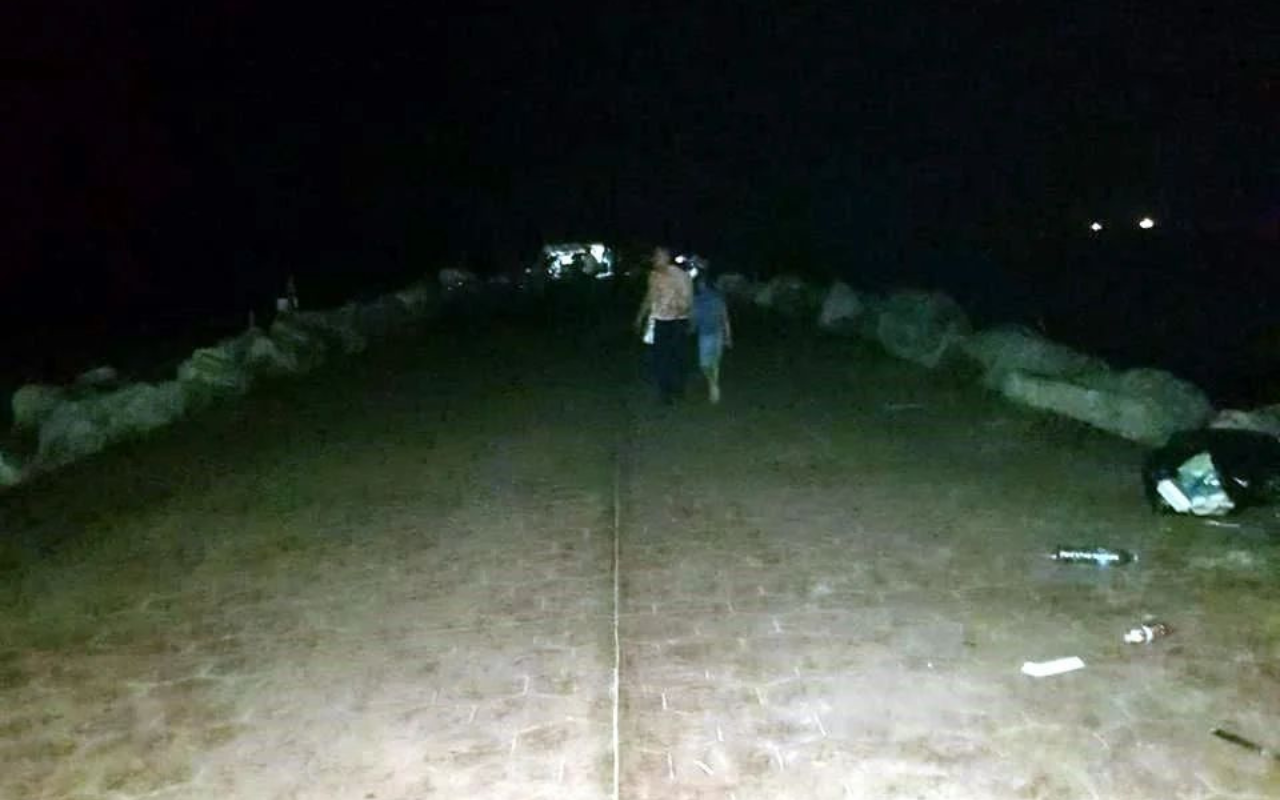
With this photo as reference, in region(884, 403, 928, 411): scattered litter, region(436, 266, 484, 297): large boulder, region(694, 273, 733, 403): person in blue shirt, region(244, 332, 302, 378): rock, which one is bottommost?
region(436, 266, 484, 297): large boulder

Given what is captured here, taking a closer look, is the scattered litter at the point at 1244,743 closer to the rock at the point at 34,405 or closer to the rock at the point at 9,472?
the rock at the point at 9,472

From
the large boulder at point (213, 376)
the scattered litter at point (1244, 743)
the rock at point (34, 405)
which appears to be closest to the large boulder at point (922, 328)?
the large boulder at point (213, 376)

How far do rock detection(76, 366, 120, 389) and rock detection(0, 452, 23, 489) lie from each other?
11.1 feet

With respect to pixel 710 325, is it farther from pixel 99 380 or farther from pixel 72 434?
pixel 99 380

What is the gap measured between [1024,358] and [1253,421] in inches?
181

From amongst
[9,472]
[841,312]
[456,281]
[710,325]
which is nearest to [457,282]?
[456,281]

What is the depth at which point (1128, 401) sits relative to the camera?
1254 centimetres

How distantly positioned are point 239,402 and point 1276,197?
53.2 meters

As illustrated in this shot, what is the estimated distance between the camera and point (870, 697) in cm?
666

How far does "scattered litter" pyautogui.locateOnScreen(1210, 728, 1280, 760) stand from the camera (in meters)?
5.88

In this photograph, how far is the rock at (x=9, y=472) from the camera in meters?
12.2

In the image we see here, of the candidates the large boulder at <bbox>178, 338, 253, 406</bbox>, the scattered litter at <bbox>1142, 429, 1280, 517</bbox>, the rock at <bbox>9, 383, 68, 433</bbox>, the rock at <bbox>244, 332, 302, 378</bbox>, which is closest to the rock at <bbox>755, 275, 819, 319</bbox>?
the rock at <bbox>244, 332, 302, 378</bbox>

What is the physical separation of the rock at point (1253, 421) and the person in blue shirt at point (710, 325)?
565 cm

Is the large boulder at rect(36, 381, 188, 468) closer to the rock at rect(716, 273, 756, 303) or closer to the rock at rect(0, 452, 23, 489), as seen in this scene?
the rock at rect(0, 452, 23, 489)
